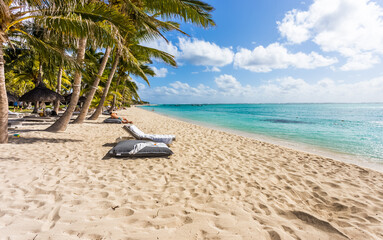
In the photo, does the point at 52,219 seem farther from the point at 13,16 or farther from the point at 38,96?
the point at 38,96

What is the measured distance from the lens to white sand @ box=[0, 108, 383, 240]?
6.26ft

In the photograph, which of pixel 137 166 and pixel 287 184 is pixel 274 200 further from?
pixel 137 166

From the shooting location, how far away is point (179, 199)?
2.57 m

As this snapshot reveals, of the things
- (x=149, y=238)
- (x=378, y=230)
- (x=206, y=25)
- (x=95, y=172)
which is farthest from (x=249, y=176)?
(x=206, y=25)

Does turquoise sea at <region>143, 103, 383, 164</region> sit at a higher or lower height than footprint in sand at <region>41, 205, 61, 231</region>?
lower

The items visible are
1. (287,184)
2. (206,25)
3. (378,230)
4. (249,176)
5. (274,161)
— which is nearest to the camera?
(378,230)

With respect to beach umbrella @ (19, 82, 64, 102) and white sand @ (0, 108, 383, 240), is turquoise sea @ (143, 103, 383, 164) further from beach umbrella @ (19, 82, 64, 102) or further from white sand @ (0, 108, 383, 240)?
beach umbrella @ (19, 82, 64, 102)

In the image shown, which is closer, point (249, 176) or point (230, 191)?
point (230, 191)

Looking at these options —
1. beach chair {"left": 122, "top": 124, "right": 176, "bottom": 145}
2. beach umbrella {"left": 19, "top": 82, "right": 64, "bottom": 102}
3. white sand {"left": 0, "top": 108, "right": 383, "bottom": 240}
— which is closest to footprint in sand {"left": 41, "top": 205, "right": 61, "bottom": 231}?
white sand {"left": 0, "top": 108, "right": 383, "bottom": 240}

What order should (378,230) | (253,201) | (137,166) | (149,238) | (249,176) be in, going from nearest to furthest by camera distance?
(149,238)
(378,230)
(253,201)
(249,176)
(137,166)

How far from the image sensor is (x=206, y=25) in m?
5.98

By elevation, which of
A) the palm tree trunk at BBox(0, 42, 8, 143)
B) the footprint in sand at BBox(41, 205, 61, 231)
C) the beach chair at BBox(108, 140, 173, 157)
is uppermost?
the palm tree trunk at BBox(0, 42, 8, 143)

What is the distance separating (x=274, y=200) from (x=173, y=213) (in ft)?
5.38

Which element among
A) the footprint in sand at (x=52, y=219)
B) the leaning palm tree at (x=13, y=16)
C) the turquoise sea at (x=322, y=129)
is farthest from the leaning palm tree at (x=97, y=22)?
the turquoise sea at (x=322, y=129)
